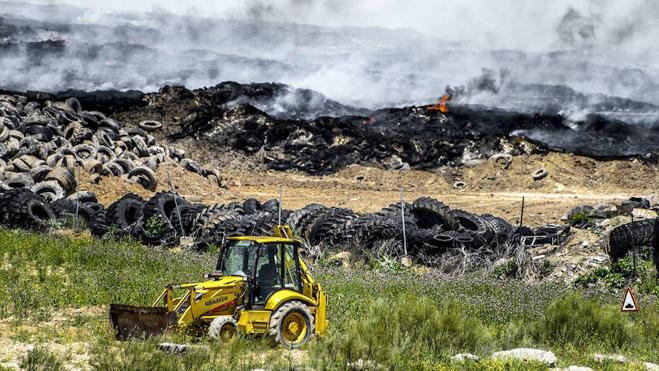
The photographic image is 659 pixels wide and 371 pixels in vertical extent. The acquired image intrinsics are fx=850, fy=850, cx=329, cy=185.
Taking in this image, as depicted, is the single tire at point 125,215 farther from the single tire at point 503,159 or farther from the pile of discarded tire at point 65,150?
the single tire at point 503,159

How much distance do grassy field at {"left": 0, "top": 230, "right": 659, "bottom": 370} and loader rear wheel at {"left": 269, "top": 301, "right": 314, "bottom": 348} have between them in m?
0.22

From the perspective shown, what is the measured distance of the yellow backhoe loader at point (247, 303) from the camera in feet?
33.1

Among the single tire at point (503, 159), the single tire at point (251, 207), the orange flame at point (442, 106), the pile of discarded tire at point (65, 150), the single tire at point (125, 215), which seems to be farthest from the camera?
the orange flame at point (442, 106)

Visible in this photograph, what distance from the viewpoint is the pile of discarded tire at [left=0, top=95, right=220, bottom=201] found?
89.2 feet

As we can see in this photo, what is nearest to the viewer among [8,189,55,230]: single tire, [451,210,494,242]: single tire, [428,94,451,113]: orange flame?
[451,210,494,242]: single tire

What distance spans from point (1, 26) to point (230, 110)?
23.1m

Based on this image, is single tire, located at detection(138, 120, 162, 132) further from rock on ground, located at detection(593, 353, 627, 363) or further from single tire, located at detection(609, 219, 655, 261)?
rock on ground, located at detection(593, 353, 627, 363)

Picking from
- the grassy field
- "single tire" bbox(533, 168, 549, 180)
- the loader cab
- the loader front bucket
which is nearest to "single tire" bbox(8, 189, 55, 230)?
the grassy field

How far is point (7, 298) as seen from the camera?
12.6 m

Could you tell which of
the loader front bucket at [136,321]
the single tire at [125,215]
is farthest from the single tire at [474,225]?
the loader front bucket at [136,321]

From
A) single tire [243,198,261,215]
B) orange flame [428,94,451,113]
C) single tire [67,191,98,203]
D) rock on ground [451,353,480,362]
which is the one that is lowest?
rock on ground [451,353,480,362]

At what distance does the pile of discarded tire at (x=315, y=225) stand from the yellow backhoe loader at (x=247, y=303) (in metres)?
8.64

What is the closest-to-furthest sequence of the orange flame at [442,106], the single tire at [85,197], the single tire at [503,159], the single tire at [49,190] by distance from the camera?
the single tire at [85,197], the single tire at [49,190], the single tire at [503,159], the orange flame at [442,106]

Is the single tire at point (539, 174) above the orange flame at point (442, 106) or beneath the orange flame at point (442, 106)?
beneath
